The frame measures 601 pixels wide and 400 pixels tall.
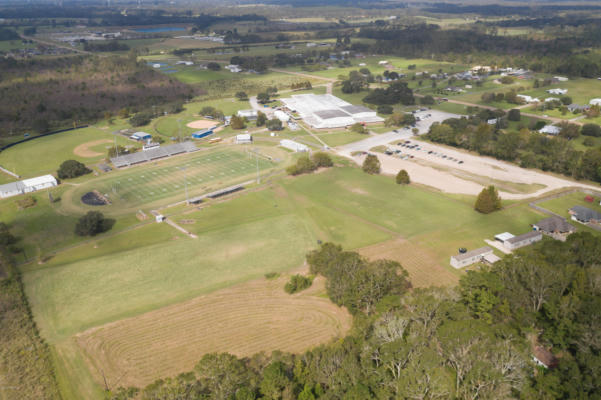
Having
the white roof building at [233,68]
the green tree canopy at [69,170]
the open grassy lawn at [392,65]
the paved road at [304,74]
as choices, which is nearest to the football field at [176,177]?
the green tree canopy at [69,170]

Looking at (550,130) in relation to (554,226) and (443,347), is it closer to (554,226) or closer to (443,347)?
(554,226)

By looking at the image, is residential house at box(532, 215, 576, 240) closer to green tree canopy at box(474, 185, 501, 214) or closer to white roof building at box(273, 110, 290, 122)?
green tree canopy at box(474, 185, 501, 214)

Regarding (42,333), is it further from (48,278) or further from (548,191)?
(548,191)

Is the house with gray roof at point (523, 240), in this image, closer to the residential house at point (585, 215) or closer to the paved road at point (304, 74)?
the residential house at point (585, 215)

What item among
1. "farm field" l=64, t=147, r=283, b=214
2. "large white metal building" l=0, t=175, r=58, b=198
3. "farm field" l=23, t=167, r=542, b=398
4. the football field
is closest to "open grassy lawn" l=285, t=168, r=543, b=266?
"farm field" l=23, t=167, r=542, b=398

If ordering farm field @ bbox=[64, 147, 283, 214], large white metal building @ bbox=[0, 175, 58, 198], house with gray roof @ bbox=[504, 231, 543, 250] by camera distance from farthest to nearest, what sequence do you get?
large white metal building @ bbox=[0, 175, 58, 198] → farm field @ bbox=[64, 147, 283, 214] → house with gray roof @ bbox=[504, 231, 543, 250]

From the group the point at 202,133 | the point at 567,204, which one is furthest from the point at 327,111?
the point at 567,204

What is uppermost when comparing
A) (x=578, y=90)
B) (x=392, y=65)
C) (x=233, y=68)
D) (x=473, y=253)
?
(x=392, y=65)
